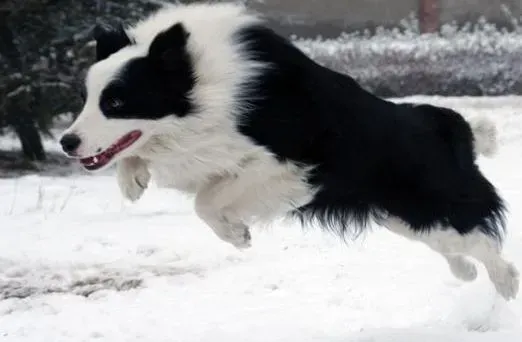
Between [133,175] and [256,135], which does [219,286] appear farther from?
[256,135]

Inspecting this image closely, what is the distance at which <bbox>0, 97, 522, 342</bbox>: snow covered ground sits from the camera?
14.8 ft

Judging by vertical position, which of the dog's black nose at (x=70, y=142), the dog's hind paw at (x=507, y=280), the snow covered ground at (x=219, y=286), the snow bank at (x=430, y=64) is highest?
the dog's black nose at (x=70, y=142)

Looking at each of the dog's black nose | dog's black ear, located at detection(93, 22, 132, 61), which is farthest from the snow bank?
the dog's black nose

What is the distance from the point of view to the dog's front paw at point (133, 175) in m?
3.97

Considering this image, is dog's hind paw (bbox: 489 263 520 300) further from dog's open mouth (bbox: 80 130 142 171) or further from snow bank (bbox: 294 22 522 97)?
snow bank (bbox: 294 22 522 97)

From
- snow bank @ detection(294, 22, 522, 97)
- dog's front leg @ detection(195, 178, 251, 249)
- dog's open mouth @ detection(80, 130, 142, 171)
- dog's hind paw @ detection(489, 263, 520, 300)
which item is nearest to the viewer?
dog's open mouth @ detection(80, 130, 142, 171)

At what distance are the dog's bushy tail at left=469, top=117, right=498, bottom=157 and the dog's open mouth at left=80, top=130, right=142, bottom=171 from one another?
1.84 meters

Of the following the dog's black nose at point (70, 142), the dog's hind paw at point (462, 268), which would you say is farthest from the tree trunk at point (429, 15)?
the dog's black nose at point (70, 142)

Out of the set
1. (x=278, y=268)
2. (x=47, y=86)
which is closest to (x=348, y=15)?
(x=47, y=86)

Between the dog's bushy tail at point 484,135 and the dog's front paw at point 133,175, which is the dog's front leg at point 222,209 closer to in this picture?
the dog's front paw at point 133,175

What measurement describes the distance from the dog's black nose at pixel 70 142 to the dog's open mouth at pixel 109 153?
109 millimetres

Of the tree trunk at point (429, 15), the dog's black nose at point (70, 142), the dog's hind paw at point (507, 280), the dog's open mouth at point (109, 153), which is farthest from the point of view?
the tree trunk at point (429, 15)

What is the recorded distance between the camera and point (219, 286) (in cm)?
530

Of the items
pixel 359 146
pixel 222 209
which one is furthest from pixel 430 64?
pixel 222 209
